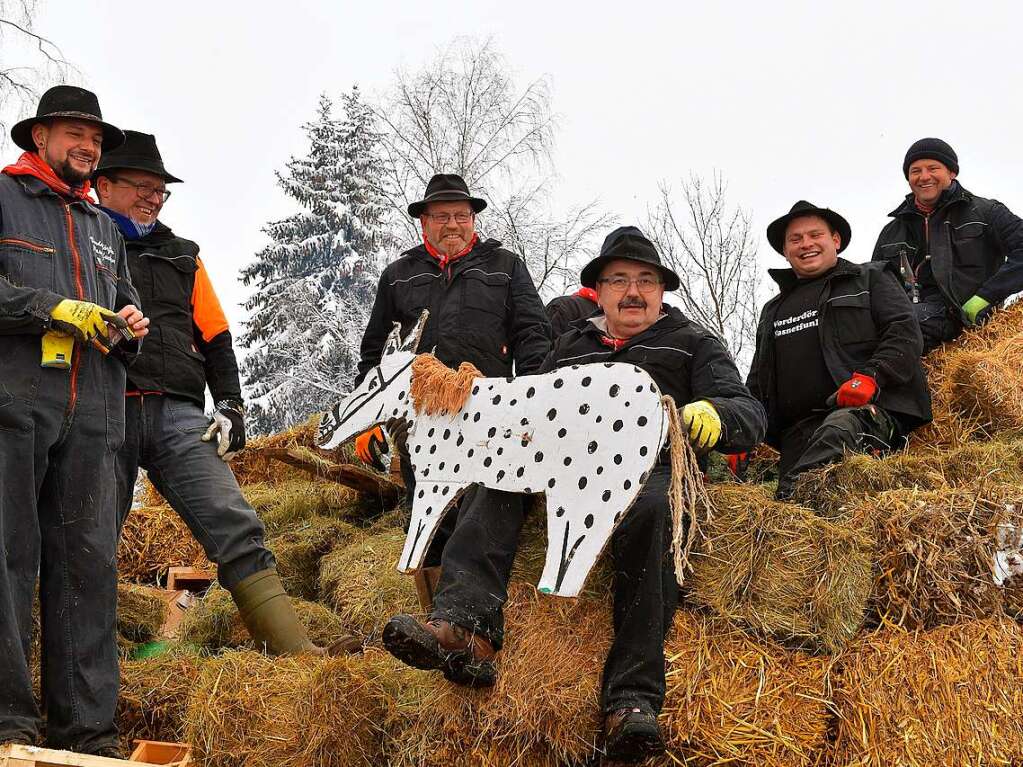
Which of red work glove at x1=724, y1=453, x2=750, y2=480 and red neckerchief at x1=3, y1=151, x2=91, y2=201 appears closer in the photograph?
red neckerchief at x1=3, y1=151, x2=91, y2=201

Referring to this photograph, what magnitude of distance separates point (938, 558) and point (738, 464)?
1.78 metres

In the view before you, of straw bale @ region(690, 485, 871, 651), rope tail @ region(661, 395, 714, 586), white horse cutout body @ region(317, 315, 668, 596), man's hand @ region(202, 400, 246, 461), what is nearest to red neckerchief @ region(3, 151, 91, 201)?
man's hand @ region(202, 400, 246, 461)

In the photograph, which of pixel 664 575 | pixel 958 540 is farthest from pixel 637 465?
pixel 958 540

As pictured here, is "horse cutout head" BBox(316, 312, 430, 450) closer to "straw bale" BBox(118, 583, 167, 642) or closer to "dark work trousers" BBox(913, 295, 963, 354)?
"straw bale" BBox(118, 583, 167, 642)

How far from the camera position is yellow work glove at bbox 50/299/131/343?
13.0ft

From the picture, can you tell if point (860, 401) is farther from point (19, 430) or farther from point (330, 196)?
point (330, 196)

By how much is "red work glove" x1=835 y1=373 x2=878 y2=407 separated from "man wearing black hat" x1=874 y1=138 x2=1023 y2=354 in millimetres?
1534

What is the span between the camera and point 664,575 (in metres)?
3.81

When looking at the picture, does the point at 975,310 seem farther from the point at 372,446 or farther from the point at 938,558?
the point at 372,446

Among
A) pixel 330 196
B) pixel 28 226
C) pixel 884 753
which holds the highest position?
pixel 330 196

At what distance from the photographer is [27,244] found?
412 cm

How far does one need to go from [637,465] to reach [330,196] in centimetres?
2345

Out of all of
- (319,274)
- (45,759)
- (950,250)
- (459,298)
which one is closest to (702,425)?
(459,298)

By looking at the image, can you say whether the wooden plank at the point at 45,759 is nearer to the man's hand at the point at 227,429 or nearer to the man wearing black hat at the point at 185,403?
the man wearing black hat at the point at 185,403
